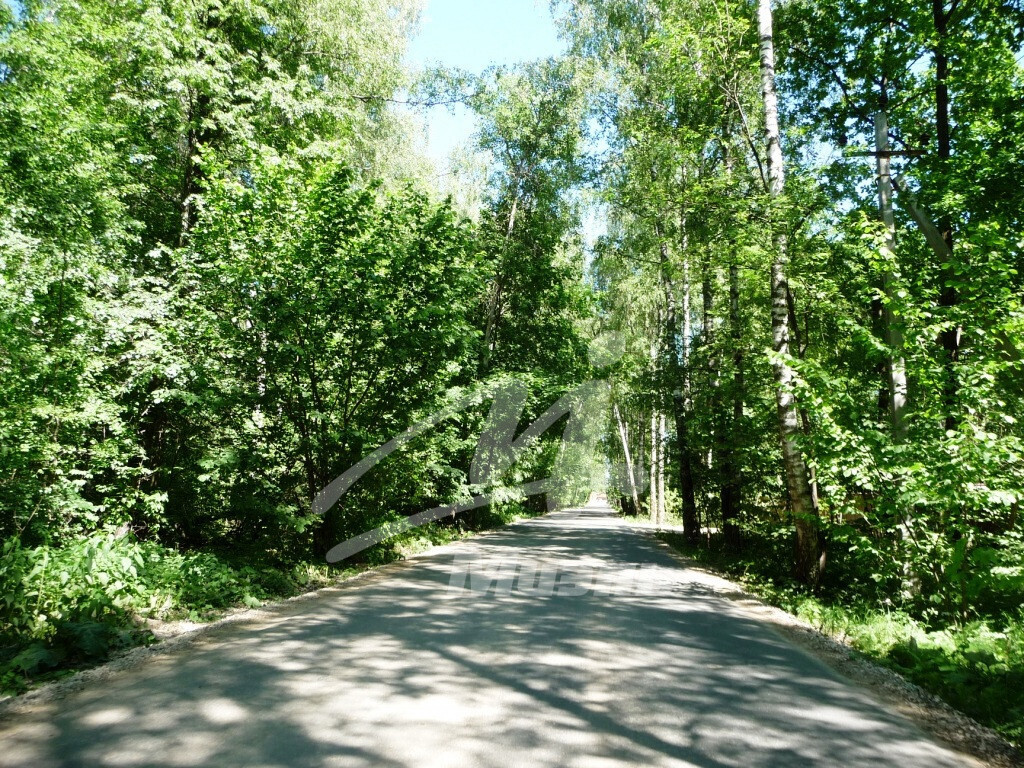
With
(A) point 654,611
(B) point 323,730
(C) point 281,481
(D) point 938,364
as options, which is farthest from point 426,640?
(D) point 938,364

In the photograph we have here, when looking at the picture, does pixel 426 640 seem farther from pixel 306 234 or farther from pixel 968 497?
pixel 306 234

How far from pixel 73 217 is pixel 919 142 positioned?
46.0 feet

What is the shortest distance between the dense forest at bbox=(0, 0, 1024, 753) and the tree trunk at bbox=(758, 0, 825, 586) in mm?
51

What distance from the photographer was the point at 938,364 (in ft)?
21.9

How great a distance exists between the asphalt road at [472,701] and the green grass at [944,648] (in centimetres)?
68

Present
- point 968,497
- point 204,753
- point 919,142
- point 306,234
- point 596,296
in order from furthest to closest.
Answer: point 596,296
point 919,142
point 306,234
point 968,497
point 204,753

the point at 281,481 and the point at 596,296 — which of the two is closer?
the point at 281,481

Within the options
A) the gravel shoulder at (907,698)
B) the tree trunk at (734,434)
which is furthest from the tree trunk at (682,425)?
the gravel shoulder at (907,698)

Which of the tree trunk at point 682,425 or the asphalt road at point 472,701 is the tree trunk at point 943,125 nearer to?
the asphalt road at point 472,701

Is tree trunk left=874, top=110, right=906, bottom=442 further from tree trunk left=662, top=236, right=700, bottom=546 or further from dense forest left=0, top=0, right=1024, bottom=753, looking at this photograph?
tree trunk left=662, top=236, right=700, bottom=546

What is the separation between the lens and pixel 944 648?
573cm
